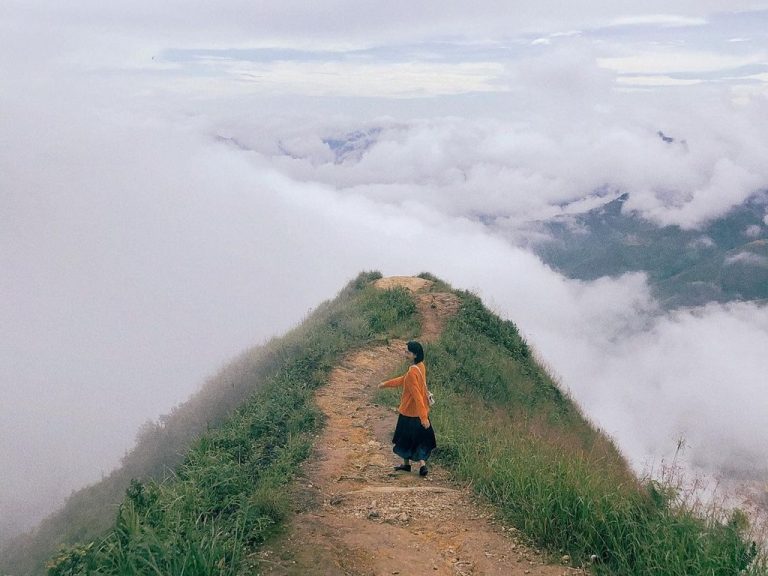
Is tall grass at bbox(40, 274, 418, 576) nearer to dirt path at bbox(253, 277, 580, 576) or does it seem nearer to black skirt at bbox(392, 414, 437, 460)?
dirt path at bbox(253, 277, 580, 576)

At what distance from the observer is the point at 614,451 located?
13.0 m

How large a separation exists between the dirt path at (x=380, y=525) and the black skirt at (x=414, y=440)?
10.8 inches

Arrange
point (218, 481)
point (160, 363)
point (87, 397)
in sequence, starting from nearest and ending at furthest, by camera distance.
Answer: point (218, 481), point (160, 363), point (87, 397)

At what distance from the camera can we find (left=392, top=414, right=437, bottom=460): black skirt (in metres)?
8.52

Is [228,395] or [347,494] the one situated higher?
[347,494]

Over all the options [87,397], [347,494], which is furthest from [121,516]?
[87,397]

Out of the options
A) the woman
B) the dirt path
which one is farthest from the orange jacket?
the dirt path

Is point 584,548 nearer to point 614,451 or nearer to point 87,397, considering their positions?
point 614,451

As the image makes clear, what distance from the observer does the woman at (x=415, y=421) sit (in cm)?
845

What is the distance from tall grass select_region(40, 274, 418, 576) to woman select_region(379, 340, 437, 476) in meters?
1.44

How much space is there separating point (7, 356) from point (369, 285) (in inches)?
6659

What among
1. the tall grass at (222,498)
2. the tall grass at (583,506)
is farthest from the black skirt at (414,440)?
the tall grass at (222,498)

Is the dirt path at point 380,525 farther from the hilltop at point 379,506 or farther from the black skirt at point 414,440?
the black skirt at point 414,440

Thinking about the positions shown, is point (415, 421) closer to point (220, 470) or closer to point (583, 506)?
point (220, 470)
